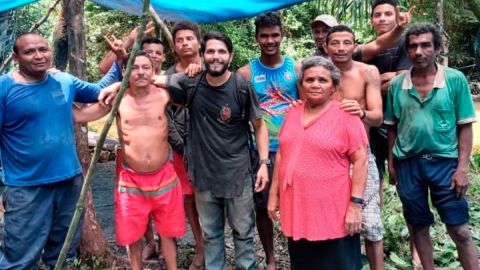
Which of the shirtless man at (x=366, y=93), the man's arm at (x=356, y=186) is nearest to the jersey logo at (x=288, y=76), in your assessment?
the shirtless man at (x=366, y=93)

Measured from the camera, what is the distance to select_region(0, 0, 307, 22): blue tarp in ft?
11.9

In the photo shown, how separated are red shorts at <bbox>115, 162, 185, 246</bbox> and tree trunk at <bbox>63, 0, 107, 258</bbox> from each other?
576mm

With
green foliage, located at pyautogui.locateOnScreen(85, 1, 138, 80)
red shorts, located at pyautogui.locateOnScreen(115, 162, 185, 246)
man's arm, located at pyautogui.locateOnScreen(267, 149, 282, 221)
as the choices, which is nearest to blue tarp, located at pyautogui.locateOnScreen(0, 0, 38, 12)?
red shorts, located at pyautogui.locateOnScreen(115, 162, 185, 246)

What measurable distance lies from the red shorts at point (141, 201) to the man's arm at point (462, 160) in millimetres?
1603

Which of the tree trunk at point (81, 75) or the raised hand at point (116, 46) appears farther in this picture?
the tree trunk at point (81, 75)

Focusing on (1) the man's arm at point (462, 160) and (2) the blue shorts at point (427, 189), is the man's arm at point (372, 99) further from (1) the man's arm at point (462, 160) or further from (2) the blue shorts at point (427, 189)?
(1) the man's arm at point (462, 160)

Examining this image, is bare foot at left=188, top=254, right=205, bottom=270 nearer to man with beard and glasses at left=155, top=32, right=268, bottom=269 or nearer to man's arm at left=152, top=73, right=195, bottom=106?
man with beard and glasses at left=155, top=32, right=268, bottom=269

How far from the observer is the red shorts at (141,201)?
307cm

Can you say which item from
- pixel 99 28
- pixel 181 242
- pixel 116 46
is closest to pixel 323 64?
pixel 116 46

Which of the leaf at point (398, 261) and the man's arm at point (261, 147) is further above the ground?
the man's arm at point (261, 147)

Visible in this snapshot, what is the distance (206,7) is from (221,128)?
1.24 metres

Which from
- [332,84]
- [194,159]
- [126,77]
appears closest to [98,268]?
[194,159]

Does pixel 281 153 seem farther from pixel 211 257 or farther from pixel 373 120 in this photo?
pixel 211 257

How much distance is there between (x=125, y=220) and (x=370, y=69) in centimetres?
→ 168
